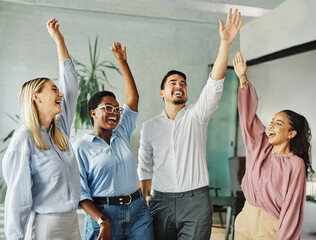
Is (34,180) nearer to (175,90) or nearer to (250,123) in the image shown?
(175,90)

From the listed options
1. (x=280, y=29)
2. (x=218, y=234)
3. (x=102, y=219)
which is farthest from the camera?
(x=218, y=234)

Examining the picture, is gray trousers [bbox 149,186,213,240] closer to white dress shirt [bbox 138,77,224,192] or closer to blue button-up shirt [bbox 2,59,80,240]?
white dress shirt [bbox 138,77,224,192]

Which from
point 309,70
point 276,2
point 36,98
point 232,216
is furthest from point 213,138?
point 36,98

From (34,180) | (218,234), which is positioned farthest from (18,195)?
(218,234)

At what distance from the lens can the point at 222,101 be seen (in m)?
4.49

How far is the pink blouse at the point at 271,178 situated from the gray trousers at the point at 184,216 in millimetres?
309

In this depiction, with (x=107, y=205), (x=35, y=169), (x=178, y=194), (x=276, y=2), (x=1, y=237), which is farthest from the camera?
(x=276, y=2)

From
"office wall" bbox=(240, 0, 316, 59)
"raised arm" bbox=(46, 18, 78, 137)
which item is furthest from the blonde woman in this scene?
"office wall" bbox=(240, 0, 316, 59)

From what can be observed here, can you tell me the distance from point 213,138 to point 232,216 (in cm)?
85

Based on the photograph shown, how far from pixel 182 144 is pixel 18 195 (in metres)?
1.14

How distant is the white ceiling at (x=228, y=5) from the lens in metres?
4.00

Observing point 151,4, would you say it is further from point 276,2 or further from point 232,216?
point 232,216

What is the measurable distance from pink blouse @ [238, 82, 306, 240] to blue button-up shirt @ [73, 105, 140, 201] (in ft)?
2.50

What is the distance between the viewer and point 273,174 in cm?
248
